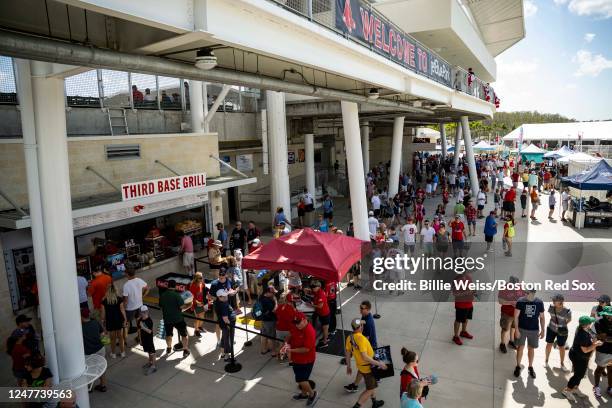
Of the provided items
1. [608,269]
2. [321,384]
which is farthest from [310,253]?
[608,269]

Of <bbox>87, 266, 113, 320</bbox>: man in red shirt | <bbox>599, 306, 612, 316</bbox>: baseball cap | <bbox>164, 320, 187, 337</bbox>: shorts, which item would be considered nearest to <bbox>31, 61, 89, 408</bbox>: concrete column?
<bbox>164, 320, 187, 337</bbox>: shorts

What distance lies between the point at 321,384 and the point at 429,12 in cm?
1841

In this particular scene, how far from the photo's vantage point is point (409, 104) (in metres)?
15.8

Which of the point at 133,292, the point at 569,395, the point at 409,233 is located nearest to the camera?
the point at 569,395

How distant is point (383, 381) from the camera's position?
704cm

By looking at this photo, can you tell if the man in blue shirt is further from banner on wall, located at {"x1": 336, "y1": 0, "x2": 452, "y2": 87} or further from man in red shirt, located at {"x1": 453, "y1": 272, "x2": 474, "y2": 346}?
man in red shirt, located at {"x1": 453, "y1": 272, "x2": 474, "y2": 346}

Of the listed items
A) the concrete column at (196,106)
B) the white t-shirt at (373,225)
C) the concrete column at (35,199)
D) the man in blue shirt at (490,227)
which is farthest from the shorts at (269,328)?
the man in blue shirt at (490,227)

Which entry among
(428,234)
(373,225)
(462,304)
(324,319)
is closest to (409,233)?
(428,234)

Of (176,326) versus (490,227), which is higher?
(490,227)

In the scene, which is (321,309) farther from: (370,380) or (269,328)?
(370,380)

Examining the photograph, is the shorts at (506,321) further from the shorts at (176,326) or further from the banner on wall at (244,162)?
the banner on wall at (244,162)

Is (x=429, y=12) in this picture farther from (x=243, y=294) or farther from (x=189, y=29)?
(x=189, y=29)

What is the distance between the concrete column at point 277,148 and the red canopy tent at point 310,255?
8.89 metres

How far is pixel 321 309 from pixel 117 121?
25.2 ft
